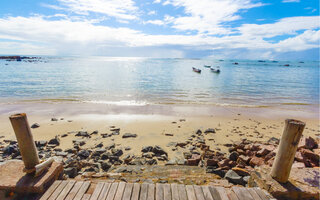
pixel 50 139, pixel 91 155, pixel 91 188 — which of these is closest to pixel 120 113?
pixel 50 139

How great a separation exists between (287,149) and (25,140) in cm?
701

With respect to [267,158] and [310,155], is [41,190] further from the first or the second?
[310,155]

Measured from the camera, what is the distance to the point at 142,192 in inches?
174

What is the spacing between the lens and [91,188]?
15.0 ft

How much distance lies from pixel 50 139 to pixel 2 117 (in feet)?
24.3

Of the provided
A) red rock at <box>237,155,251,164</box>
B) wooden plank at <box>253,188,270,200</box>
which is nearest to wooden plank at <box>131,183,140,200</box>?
wooden plank at <box>253,188,270,200</box>

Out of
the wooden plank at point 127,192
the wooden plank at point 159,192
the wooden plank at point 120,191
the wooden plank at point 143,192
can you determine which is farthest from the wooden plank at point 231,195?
the wooden plank at point 120,191

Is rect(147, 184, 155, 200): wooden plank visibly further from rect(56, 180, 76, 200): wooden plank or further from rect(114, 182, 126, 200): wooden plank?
rect(56, 180, 76, 200): wooden plank

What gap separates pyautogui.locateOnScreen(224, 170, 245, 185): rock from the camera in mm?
5684

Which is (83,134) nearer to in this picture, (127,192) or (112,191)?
(112,191)

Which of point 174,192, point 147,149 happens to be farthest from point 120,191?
point 147,149

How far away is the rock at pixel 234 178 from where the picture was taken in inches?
224

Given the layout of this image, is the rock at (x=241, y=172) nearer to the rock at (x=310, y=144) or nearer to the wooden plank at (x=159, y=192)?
the wooden plank at (x=159, y=192)

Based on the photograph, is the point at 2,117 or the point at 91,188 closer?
the point at 91,188
